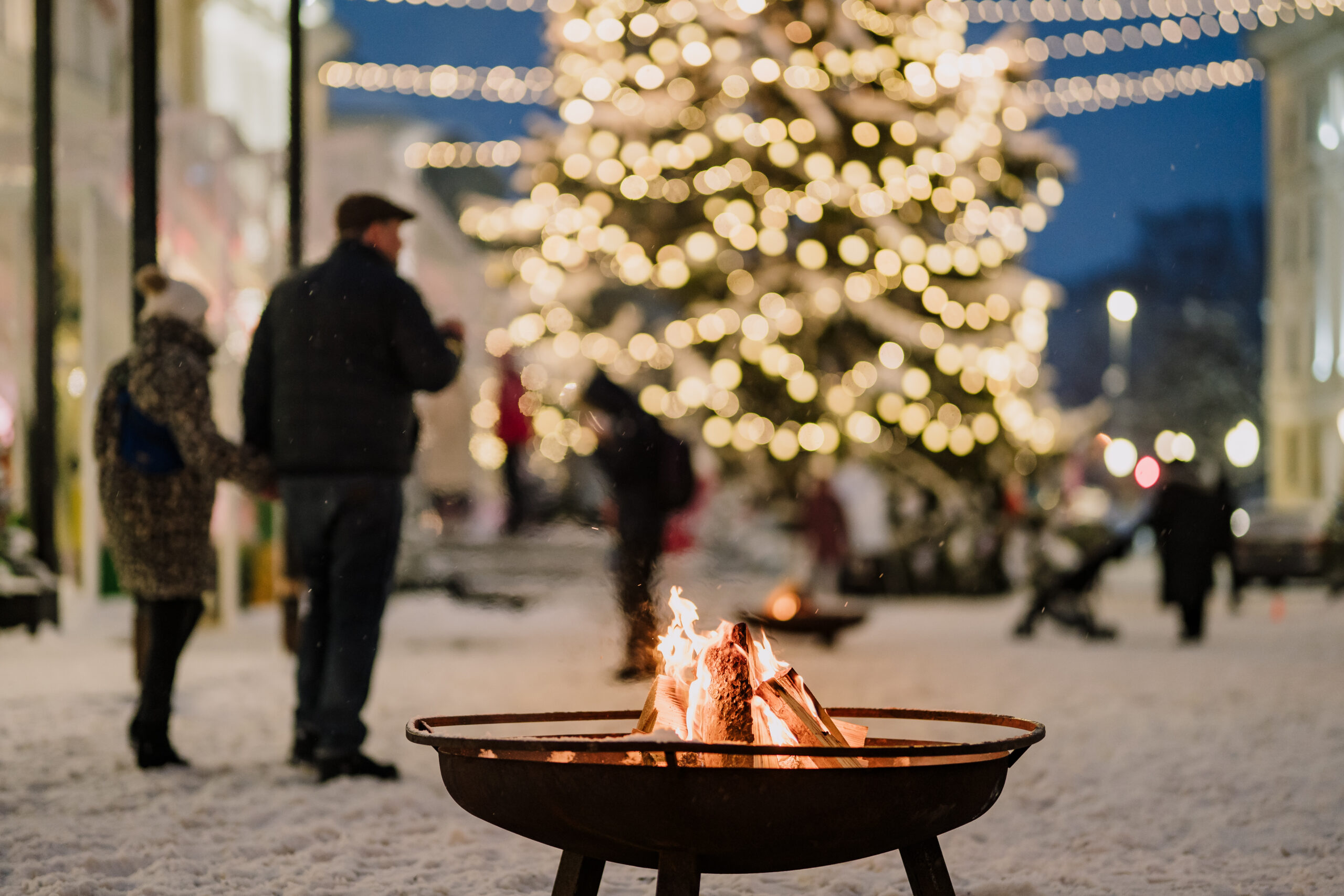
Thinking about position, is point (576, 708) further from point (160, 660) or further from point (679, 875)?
point (679, 875)

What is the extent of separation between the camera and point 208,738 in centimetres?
589

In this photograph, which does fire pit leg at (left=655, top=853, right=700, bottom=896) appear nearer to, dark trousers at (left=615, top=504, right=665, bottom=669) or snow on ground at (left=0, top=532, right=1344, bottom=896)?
snow on ground at (left=0, top=532, right=1344, bottom=896)

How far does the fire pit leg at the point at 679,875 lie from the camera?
263 cm

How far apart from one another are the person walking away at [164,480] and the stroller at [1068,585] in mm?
7246

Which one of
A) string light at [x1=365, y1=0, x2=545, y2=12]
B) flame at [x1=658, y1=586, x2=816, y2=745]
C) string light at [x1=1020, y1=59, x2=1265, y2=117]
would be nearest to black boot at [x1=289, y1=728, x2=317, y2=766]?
flame at [x1=658, y1=586, x2=816, y2=745]

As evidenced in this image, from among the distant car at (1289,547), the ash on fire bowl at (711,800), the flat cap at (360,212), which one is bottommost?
the distant car at (1289,547)

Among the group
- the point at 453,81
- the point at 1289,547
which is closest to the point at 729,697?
the point at 453,81

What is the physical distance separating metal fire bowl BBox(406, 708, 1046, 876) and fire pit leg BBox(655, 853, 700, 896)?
0.01 meters

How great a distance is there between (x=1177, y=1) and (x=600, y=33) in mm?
5905

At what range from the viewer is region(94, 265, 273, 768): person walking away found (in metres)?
5.08

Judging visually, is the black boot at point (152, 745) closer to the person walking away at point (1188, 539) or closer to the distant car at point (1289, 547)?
the person walking away at point (1188, 539)

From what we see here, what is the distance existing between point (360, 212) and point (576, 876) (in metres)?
2.92

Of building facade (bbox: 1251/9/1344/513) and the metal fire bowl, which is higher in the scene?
building facade (bbox: 1251/9/1344/513)

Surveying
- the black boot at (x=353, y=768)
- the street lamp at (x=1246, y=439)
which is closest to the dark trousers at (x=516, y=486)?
the black boot at (x=353, y=768)
